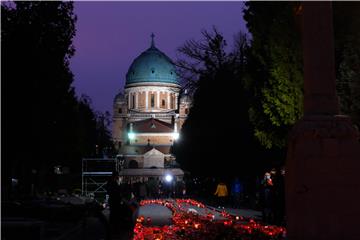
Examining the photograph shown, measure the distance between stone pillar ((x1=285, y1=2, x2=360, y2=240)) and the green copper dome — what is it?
102 metres

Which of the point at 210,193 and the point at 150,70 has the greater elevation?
the point at 150,70

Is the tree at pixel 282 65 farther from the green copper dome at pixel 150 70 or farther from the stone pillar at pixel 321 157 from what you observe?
the green copper dome at pixel 150 70

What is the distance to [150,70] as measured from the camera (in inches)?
4478

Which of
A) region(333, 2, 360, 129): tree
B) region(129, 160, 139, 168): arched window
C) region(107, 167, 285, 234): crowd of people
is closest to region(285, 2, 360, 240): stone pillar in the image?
region(107, 167, 285, 234): crowd of people

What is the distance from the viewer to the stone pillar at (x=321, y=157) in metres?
9.70

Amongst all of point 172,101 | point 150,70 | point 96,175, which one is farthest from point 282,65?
point 172,101

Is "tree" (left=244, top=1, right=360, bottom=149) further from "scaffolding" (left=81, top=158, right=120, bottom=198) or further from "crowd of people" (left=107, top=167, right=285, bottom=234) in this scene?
"scaffolding" (left=81, top=158, right=120, bottom=198)

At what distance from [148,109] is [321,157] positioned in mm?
105299

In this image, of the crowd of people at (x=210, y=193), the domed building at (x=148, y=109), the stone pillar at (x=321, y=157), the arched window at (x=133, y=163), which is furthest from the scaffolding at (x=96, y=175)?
the domed building at (x=148, y=109)

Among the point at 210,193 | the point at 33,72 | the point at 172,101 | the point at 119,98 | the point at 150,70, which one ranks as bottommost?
the point at 210,193

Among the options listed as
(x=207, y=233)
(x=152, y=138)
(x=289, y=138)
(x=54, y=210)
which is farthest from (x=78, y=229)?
(x=152, y=138)

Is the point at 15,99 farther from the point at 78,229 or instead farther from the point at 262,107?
the point at 262,107

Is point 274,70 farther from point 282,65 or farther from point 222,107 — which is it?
point 222,107

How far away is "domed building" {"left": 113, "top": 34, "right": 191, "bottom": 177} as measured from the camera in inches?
4412
